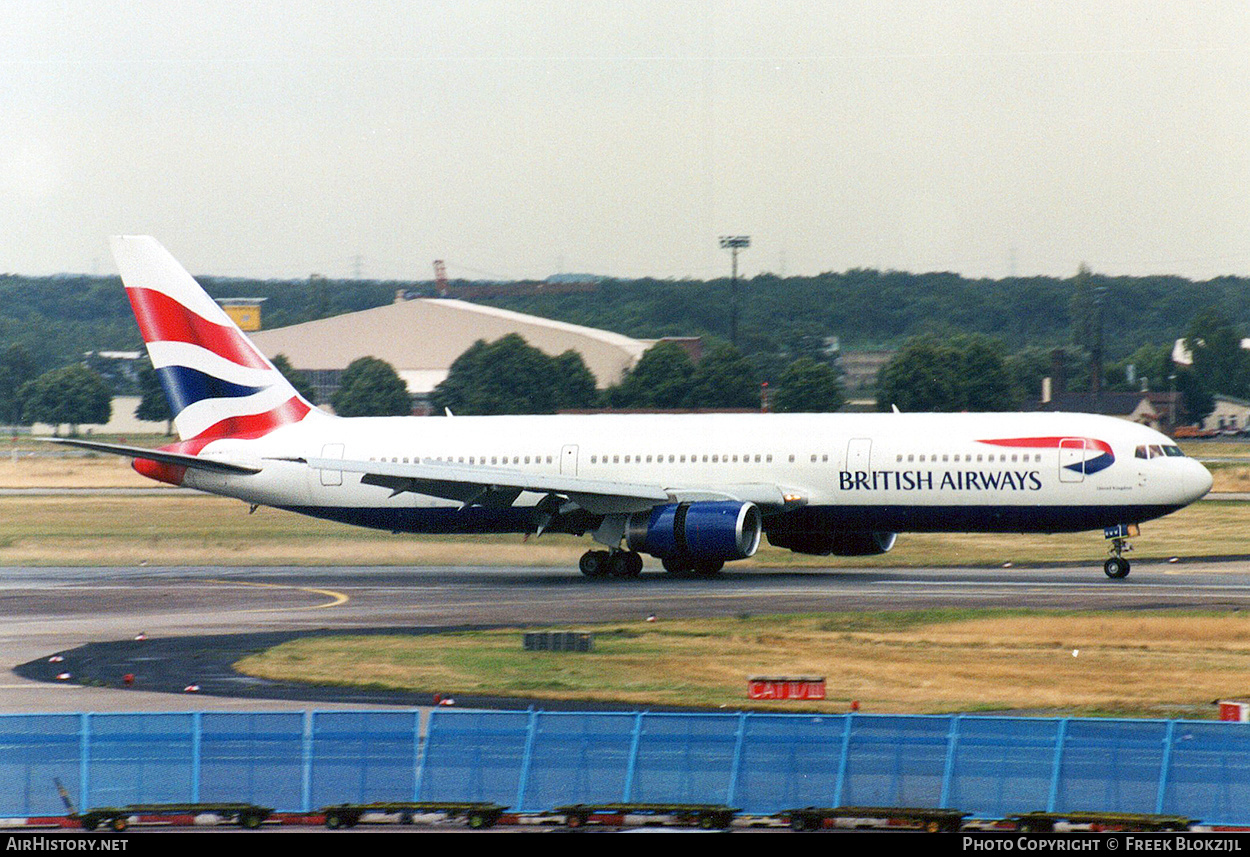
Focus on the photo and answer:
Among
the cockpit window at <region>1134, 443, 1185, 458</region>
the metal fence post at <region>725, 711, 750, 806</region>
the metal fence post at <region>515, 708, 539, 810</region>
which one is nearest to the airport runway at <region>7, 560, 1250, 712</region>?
the cockpit window at <region>1134, 443, 1185, 458</region>

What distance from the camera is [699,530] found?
131 ft

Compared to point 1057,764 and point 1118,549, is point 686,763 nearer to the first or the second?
point 1057,764

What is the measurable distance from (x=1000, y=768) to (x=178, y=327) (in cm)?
3560

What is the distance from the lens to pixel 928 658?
27.0m

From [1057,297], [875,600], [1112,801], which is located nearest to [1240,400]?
[1057,297]

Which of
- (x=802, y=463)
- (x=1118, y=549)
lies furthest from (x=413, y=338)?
(x=1118, y=549)

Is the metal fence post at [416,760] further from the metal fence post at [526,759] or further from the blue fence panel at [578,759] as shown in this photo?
the blue fence panel at [578,759]

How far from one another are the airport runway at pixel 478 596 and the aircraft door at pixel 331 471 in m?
2.92

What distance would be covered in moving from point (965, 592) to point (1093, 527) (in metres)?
5.66

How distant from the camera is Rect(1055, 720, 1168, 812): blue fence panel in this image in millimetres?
16484

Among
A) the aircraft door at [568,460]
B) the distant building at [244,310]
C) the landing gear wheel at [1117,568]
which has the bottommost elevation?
the landing gear wheel at [1117,568]

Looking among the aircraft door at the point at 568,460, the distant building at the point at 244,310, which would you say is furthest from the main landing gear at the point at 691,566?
the distant building at the point at 244,310

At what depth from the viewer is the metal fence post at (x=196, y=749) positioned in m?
17.6

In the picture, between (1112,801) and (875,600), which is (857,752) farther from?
(875,600)
